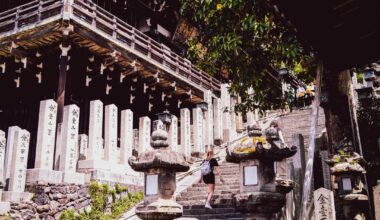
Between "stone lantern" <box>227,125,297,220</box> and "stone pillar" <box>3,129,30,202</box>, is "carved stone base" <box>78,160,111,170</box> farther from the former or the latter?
"stone lantern" <box>227,125,297,220</box>

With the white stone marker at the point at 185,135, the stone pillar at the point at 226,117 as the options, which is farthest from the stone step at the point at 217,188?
the stone pillar at the point at 226,117

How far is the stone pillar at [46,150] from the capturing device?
11.3 m

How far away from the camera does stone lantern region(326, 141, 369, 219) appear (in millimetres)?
8156

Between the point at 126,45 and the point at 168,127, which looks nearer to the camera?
the point at 126,45

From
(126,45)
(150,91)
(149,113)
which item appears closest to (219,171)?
(126,45)

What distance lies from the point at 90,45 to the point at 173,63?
15.9 ft

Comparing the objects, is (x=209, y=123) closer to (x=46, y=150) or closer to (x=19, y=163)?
(x=46, y=150)

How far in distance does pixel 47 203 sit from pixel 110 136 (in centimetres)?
340

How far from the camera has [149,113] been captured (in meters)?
21.4

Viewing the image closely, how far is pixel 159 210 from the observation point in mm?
6695

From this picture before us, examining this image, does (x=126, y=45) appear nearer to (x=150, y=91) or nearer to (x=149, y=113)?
(x=150, y=91)

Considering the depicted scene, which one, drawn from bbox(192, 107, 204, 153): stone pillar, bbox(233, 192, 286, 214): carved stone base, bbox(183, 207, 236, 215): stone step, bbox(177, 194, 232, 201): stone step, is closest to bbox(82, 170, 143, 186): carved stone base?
bbox(177, 194, 232, 201): stone step

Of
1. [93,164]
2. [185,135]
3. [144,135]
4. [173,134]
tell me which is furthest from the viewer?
[185,135]

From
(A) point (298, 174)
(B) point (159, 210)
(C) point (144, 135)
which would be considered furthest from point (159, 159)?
(C) point (144, 135)
